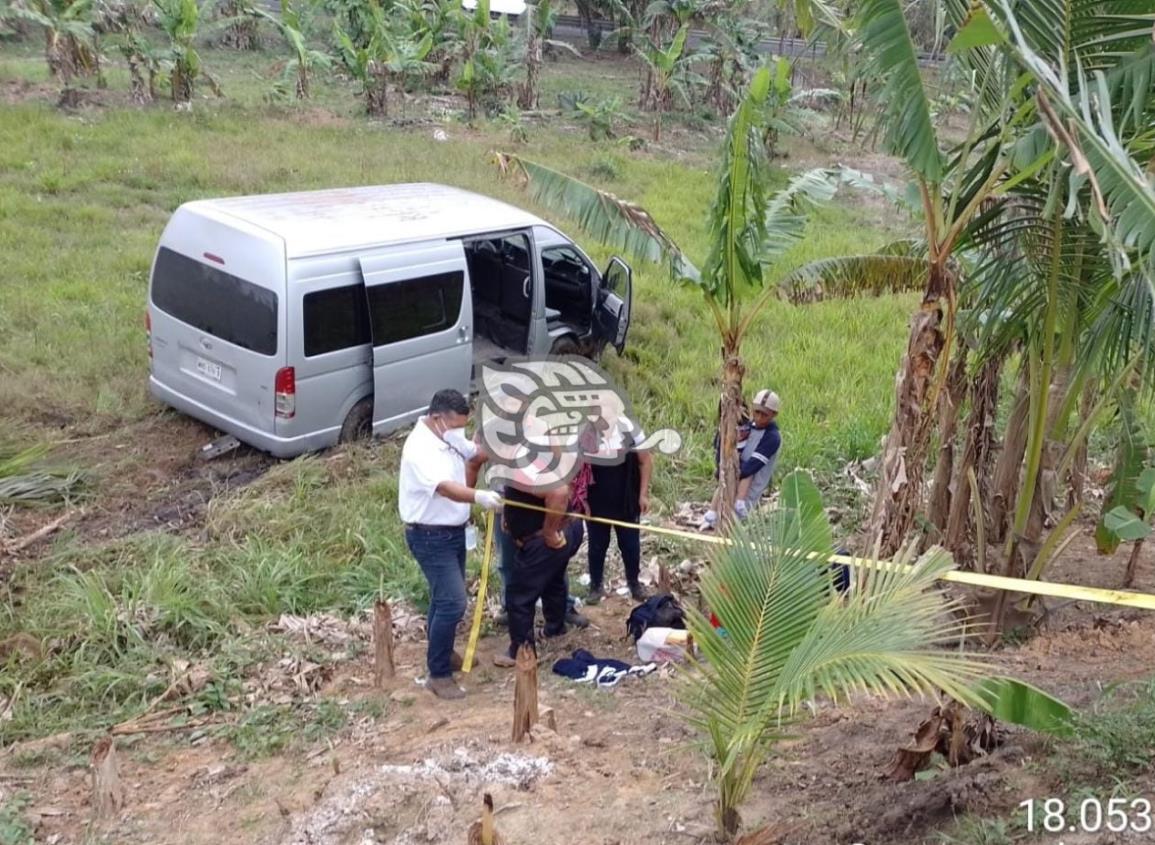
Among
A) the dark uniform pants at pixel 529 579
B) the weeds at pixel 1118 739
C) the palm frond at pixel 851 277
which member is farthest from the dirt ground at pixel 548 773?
the palm frond at pixel 851 277

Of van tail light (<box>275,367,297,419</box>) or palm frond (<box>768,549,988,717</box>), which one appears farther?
van tail light (<box>275,367,297,419</box>)

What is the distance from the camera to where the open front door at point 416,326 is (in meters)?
7.92

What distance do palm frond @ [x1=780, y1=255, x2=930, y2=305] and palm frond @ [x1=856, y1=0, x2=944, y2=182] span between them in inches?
58.5

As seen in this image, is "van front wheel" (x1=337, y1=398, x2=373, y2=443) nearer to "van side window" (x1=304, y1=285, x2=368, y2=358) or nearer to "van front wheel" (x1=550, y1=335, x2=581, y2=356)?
"van side window" (x1=304, y1=285, x2=368, y2=358)

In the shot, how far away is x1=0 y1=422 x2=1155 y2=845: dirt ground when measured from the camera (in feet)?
12.8

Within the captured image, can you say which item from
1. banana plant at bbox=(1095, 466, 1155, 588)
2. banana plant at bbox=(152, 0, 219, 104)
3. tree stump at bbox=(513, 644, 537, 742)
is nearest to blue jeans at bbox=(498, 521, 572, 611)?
tree stump at bbox=(513, 644, 537, 742)

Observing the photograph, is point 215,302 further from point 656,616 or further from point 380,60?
point 380,60

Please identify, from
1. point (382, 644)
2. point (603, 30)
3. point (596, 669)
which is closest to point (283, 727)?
point (382, 644)

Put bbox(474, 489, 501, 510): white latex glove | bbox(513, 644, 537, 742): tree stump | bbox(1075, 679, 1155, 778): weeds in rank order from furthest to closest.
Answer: bbox(474, 489, 501, 510): white latex glove < bbox(513, 644, 537, 742): tree stump < bbox(1075, 679, 1155, 778): weeds

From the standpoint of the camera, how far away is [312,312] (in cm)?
747

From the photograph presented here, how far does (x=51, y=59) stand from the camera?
18.0m

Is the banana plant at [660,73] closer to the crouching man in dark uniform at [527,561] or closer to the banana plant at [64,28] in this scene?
the banana plant at [64,28]

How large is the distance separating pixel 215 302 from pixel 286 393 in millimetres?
882

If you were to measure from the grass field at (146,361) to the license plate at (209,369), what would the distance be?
695 mm
